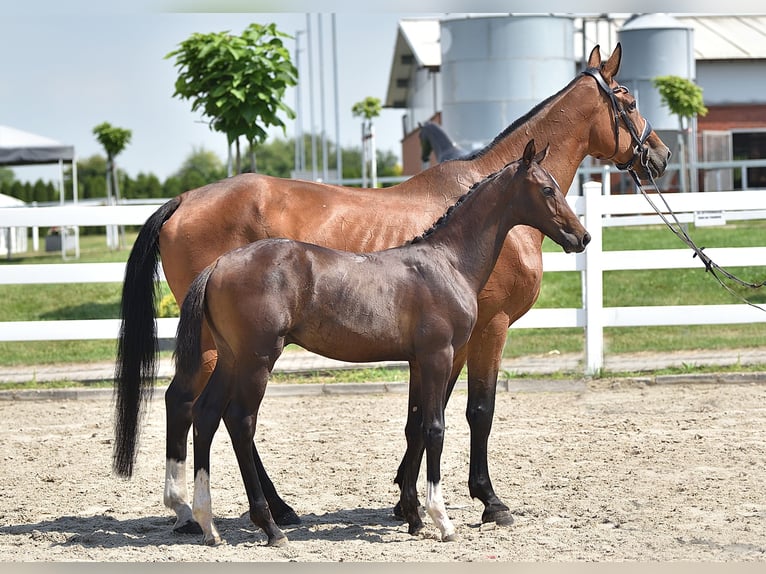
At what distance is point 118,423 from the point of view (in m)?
5.14

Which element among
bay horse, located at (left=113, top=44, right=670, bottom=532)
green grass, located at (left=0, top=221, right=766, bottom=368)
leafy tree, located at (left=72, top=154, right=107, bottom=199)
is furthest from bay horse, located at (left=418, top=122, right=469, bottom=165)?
leafy tree, located at (left=72, top=154, right=107, bottom=199)

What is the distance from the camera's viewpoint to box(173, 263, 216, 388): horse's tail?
4.57 metres

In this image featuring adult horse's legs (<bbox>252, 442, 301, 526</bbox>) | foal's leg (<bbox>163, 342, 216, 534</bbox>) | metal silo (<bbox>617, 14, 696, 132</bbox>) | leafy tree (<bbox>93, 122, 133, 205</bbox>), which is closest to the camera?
foal's leg (<bbox>163, 342, 216, 534</bbox>)

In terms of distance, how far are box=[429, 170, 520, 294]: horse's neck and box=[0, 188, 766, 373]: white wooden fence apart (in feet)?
13.8

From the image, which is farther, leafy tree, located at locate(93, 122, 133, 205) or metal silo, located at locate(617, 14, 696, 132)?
leafy tree, located at locate(93, 122, 133, 205)

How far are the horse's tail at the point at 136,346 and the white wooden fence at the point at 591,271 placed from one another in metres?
3.58

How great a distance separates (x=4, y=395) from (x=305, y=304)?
539 centimetres

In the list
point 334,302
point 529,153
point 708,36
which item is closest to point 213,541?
point 334,302

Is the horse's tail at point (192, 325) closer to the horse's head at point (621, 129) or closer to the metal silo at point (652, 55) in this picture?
the horse's head at point (621, 129)

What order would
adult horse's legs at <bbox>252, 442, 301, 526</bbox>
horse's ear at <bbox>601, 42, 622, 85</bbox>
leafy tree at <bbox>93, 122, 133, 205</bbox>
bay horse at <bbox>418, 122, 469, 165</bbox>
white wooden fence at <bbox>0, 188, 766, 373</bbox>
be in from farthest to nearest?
leafy tree at <bbox>93, 122, 133, 205</bbox>
bay horse at <bbox>418, 122, 469, 165</bbox>
white wooden fence at <bbox>0, 188, 766, 373</bbox>
horse's ear at <bbox>601, 42, 622, 85</bbox>
adult horse's legs at <bbox>252, 442, 301, 526</bbox>

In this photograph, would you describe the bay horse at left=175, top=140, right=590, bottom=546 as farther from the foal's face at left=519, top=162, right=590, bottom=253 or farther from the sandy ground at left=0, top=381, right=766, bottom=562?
the sandy ground at left=0, top=381, right=766, bottom=562

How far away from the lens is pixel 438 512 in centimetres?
471

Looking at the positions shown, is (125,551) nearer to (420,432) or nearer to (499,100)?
(420,432)

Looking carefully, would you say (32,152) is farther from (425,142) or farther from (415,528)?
(415,528)
